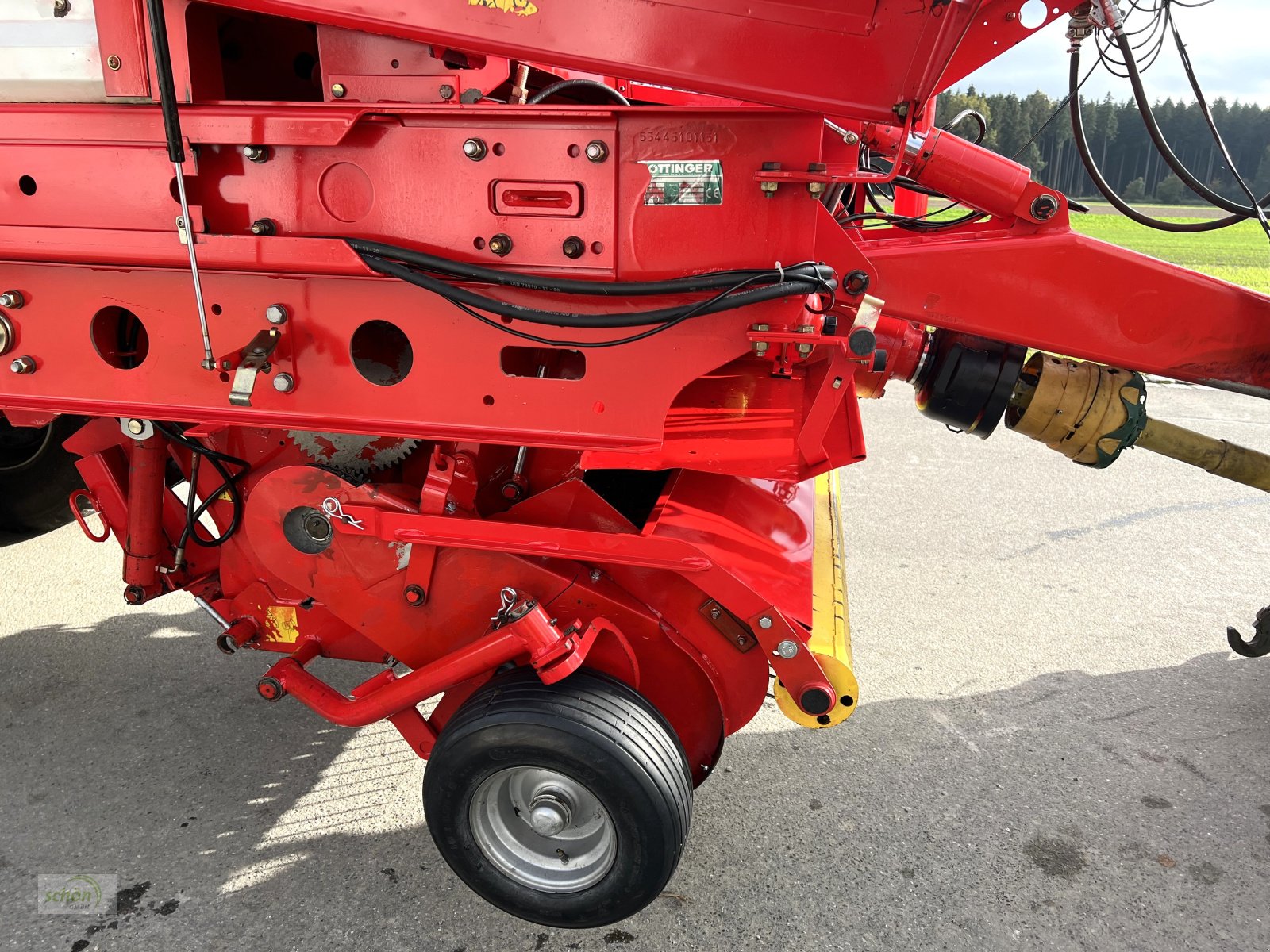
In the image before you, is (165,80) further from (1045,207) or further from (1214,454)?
(1214,454)

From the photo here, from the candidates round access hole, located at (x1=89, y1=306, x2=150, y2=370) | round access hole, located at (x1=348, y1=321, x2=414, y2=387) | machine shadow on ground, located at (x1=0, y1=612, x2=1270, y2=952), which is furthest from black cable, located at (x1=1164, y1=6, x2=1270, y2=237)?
round access hole, located at (x1=89, y1=306, x2=150, y2=370)

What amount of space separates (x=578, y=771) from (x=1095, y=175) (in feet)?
7.71

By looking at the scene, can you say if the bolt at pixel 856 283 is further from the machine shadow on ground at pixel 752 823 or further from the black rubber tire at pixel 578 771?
the machine shadow on ground at pixel 752 823

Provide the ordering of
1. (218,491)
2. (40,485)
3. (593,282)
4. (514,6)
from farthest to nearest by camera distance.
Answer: (40,485) → (218,491) → (593,282) → (514,6)

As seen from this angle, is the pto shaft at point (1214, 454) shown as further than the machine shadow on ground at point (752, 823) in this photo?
Yes

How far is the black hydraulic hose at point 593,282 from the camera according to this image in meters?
1.95

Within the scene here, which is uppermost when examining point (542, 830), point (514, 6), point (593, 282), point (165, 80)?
point (514, 6)

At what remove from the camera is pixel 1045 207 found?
7.50 ft

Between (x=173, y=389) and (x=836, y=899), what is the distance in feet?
7.33

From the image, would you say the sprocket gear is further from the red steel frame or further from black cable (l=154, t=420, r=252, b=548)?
black cable (l=154, t=420, r=252, b=548)

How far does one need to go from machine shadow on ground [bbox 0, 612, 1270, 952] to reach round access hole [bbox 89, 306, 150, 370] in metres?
1.35

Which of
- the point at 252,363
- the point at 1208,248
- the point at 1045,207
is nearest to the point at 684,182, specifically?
the point at 1045,207

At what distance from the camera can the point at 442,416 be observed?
220cm

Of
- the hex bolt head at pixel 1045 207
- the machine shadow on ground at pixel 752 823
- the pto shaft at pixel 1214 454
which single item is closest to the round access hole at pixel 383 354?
the machine shadow on ground at pixel 752 823
